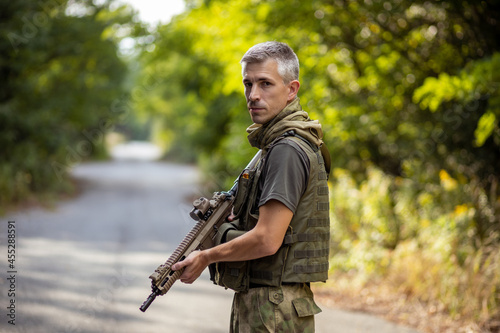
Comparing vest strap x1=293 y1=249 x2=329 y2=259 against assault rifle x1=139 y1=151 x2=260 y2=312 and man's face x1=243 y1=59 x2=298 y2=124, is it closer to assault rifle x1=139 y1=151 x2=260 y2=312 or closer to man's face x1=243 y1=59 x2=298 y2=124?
assault rifle x1=139 y1=151 x2=260 y2=312

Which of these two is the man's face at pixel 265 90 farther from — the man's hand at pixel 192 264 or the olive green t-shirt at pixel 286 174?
the man's hand at pixel 192 264

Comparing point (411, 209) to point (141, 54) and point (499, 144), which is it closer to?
point (499, 144)

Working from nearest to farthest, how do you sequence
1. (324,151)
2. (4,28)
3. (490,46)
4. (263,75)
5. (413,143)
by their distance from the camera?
(263,75), (324,151), (490,46), (413,143), (4,28)

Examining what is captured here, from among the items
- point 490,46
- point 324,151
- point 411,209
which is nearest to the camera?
point 324,151

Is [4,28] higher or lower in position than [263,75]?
higher

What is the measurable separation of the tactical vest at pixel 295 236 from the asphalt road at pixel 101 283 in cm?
343

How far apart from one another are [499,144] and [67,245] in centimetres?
749

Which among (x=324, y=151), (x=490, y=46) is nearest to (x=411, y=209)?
(x=490, y=46)

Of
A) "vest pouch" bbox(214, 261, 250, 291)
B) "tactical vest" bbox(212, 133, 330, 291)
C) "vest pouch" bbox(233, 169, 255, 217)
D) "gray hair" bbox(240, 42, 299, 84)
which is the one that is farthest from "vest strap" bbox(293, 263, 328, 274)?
"gray hair" bbox(240, 42, 299, 84)

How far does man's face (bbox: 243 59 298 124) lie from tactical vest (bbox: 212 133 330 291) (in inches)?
6.0

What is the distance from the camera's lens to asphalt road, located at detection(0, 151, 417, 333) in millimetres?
5648

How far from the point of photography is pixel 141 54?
42.5ft

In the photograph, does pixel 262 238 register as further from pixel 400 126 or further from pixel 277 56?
pixel 400 126

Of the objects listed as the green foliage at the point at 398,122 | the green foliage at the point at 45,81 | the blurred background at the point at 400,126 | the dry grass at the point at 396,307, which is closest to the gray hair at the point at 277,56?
the blurred background at the point at 400,126
